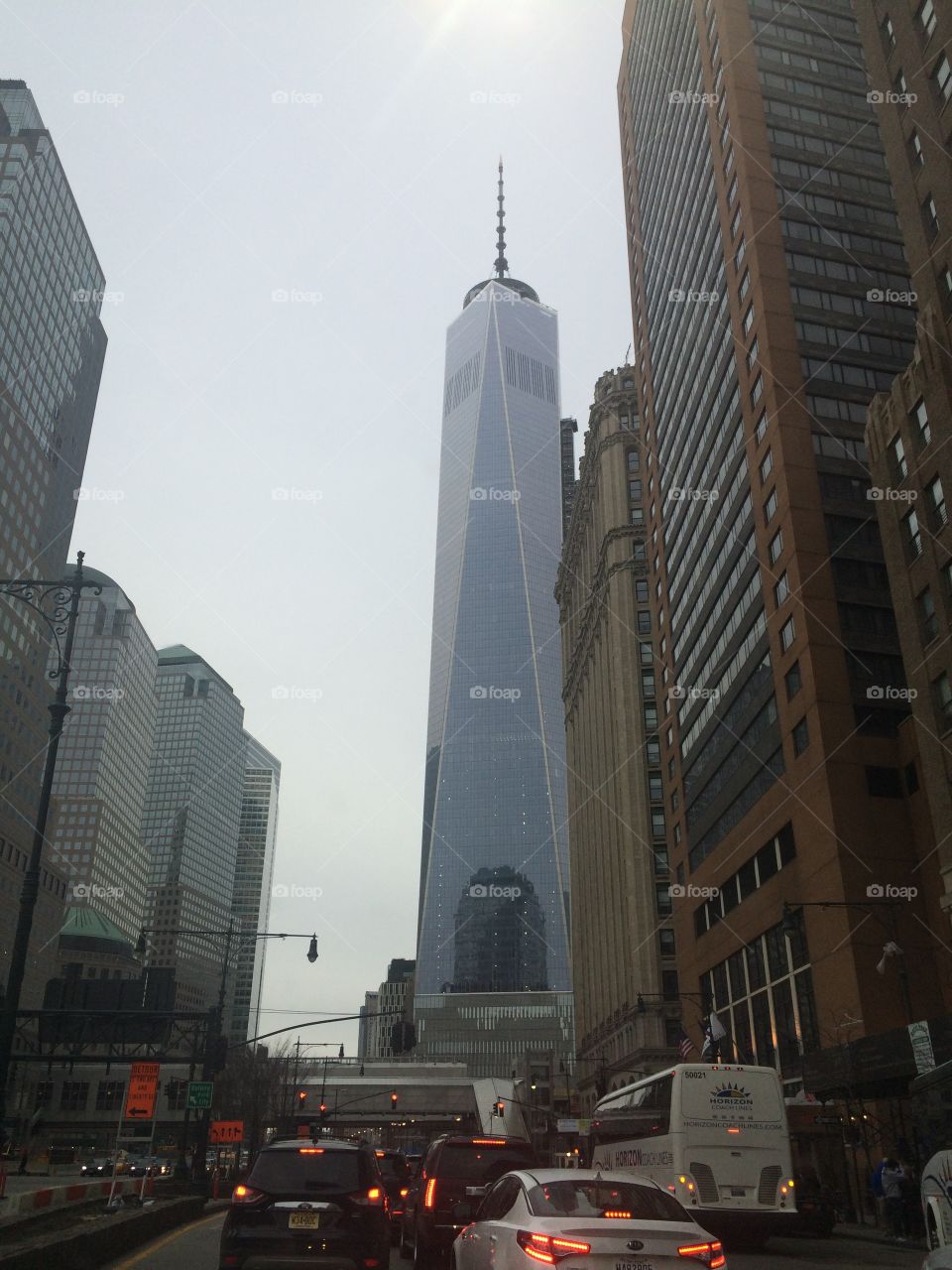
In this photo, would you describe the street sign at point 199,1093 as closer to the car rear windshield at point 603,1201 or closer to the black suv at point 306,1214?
the black suv at point 306,1214

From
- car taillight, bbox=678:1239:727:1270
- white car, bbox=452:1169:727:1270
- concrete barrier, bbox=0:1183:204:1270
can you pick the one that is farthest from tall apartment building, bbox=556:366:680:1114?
car taillight, bbox=678:1239:727:1270

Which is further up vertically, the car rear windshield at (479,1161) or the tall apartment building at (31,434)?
the tall apartment building at (31,434)

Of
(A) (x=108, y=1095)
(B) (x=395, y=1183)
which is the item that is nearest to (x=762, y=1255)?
(B) (x=395, y=1183)

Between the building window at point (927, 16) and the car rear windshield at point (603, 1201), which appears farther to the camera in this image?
the building window at point (927, 16)

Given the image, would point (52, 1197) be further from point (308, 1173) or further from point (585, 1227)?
point (585, 1227)

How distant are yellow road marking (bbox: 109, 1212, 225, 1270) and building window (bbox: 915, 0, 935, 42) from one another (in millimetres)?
50331

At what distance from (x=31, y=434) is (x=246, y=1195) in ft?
416

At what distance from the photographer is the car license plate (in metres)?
11.3

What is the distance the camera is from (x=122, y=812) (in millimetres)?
196500

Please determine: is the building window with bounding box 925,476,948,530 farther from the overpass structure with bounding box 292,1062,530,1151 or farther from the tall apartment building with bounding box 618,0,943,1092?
the overpass structure with bounding box 292,1062,530,1151

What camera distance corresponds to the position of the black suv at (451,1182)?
15242 mm

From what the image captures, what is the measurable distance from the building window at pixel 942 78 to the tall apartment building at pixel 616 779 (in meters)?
52.9

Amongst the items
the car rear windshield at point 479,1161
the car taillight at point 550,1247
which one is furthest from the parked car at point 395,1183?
the car taillight at point 550,1247

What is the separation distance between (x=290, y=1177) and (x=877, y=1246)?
18.6m
